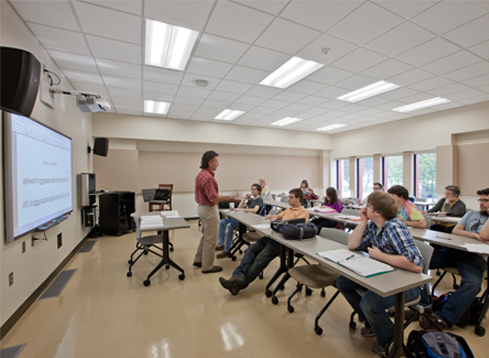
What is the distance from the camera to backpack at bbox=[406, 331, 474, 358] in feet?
4.94

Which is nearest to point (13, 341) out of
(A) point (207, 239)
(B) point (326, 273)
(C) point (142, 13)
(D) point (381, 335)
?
(A) point (207, 239)

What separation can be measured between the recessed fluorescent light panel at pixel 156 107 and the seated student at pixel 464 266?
5.89m

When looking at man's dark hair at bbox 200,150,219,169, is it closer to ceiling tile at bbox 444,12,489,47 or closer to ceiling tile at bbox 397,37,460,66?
ceiling tile at bbox 397,37,460,66

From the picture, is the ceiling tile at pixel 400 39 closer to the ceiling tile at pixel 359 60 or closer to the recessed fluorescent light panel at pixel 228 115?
the ceiling tile at pixel 359 60

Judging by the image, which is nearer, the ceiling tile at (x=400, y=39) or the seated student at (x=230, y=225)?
the ceiling tile at (x=400, y=39)

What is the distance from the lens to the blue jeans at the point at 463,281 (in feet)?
7.16

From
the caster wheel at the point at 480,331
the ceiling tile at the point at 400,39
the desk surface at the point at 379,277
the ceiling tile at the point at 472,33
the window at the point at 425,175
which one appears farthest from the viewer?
the window at the point at 425,175

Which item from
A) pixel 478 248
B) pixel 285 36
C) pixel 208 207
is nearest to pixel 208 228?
pixel 208 207

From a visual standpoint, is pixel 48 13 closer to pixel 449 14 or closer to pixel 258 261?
pixel 258 261

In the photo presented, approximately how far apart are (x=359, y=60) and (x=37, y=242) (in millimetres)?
4964

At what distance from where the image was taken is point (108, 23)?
2.65 metres

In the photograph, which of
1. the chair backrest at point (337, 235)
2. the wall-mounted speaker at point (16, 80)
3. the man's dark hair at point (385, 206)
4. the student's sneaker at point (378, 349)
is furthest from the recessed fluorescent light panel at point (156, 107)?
the student's sneaker at point (378, 349)

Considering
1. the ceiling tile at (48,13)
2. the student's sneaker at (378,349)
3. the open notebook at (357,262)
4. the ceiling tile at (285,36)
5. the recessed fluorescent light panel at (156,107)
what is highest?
the recessed fluorescent light panel at (156,107)

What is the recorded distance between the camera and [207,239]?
136 inches
